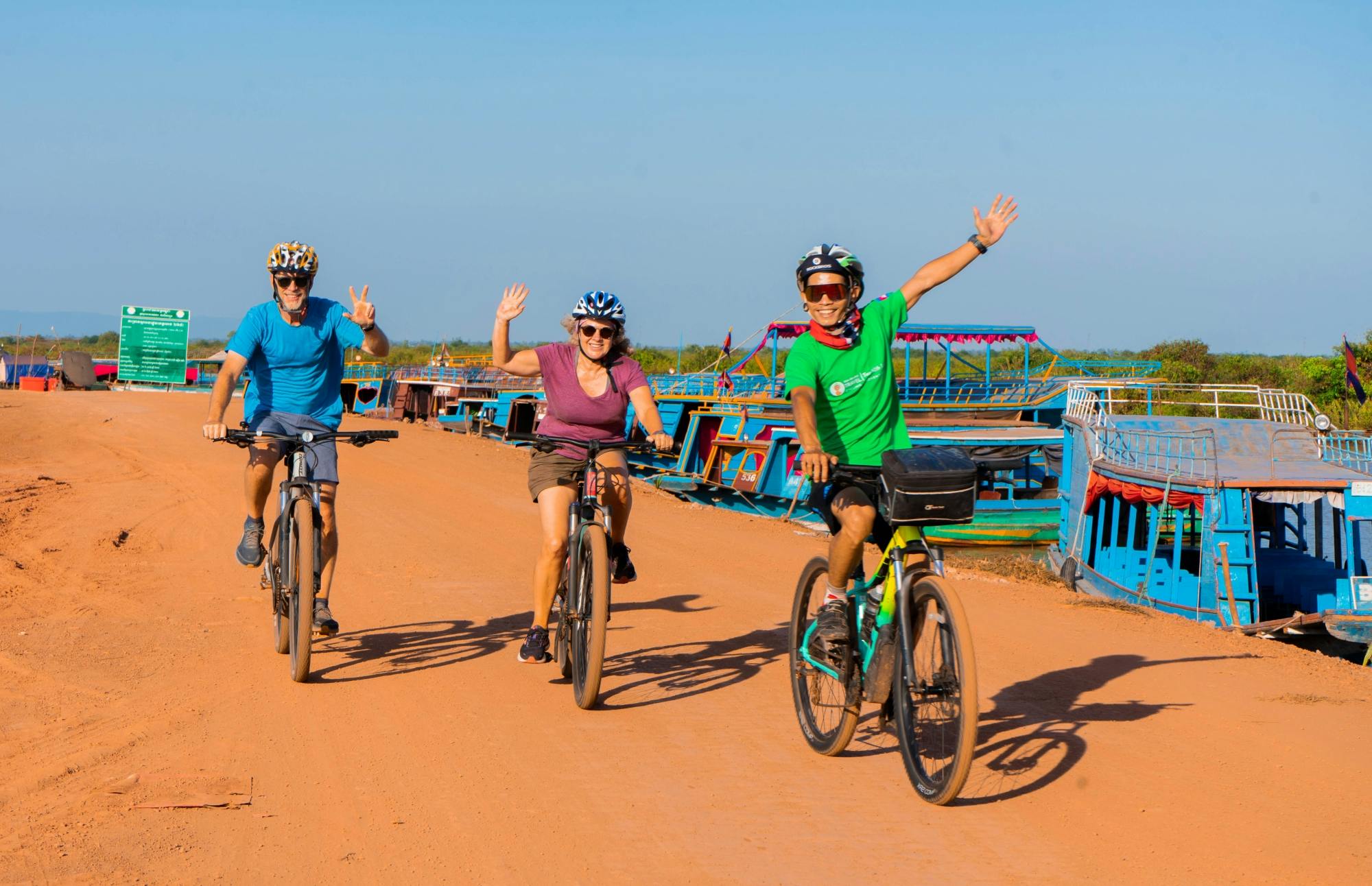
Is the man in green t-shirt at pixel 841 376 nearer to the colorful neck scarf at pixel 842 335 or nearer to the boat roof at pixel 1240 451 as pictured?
the colorful neck scarf at pixel 842 335

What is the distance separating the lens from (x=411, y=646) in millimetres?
7645

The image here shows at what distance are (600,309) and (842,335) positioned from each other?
1.59 meters

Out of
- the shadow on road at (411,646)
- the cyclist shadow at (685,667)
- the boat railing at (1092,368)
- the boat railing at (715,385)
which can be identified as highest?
the boat railing at (1092,368)

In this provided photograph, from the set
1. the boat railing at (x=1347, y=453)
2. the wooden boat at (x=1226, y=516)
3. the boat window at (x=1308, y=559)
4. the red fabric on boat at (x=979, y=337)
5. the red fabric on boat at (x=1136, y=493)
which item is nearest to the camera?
the wooden boat at (x=1226, y=516)

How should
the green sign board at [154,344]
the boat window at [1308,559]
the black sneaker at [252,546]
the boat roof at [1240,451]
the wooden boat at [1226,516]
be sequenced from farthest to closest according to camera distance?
the green sign board at [154,344] < the boat window at [1308,559] < the boat roof at [1240,451] < the wooden boat at [1226,516] < the black sneaker at [252,546]

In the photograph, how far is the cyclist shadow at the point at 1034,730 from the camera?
16.4 feet

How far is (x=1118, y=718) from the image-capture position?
6191 mm

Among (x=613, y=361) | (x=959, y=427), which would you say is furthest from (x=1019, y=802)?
(x=959, y=427)

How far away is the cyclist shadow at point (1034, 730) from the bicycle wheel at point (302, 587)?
2.91 metres

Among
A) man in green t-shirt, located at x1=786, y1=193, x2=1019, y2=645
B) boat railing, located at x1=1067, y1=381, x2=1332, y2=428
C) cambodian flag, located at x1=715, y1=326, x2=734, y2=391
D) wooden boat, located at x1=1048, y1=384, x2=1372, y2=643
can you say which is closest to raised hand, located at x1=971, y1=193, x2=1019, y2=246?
man in green t-shirt, located at x1=786, y1=193, x2=1019, y2=645

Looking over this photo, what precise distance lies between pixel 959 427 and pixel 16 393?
3647cm

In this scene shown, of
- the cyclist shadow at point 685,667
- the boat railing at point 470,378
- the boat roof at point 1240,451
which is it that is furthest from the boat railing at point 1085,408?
the boat railing at point 470,378

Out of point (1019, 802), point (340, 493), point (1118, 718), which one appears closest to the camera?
point (1019, 802)

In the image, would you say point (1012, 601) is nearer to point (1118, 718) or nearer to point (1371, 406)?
point (1118, 718)
